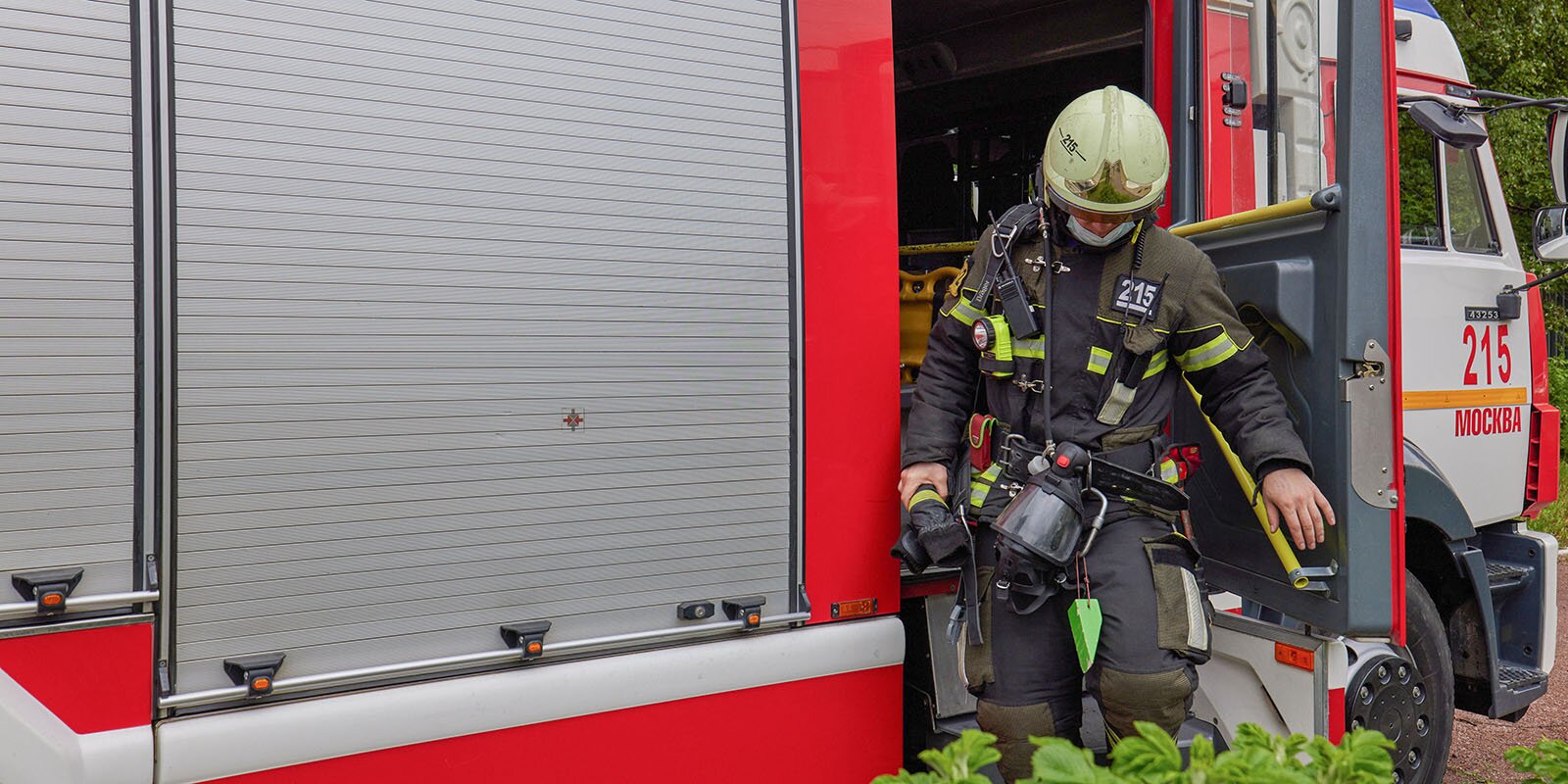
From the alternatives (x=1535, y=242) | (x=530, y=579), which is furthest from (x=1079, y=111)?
(x=1535, y=242)

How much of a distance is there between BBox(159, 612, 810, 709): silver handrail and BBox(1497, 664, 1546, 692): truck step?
2.90m

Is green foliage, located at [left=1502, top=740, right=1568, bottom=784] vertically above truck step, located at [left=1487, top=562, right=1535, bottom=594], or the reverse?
green foliage, located at [left=1502, top=740, right=1568, bottom=784]

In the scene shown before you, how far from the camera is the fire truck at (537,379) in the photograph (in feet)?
6.97

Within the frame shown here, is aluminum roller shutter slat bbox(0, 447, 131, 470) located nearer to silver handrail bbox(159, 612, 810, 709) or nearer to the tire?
silver handrail bbox(159, 612, 810, 709)

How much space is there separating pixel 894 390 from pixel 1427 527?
224cm

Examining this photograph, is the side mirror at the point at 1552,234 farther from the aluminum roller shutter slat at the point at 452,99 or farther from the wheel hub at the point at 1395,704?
the aluminum roller shutter slat at the point at 452,99

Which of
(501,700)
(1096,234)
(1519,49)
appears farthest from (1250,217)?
(1519,49)

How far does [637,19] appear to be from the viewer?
8.79 ft

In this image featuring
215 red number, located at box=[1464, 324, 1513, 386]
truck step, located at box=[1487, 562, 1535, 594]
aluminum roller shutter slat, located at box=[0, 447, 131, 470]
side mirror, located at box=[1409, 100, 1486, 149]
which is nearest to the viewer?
aluminum roller shutter slat, located at box=[0, 447, 131, 470]

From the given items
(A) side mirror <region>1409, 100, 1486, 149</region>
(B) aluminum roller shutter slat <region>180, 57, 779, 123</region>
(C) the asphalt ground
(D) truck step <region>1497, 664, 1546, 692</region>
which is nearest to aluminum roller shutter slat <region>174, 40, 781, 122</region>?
(B) aluminum roller shutter slat <region>180, 57, 779, 123</region>

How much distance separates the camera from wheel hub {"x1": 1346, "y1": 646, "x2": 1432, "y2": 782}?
373cm

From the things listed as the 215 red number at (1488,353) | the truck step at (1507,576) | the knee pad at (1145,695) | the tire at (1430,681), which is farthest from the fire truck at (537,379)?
the truck step at (1507,576)

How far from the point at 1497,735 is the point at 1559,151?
275cm

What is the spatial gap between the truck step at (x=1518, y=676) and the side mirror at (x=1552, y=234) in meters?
1.44
